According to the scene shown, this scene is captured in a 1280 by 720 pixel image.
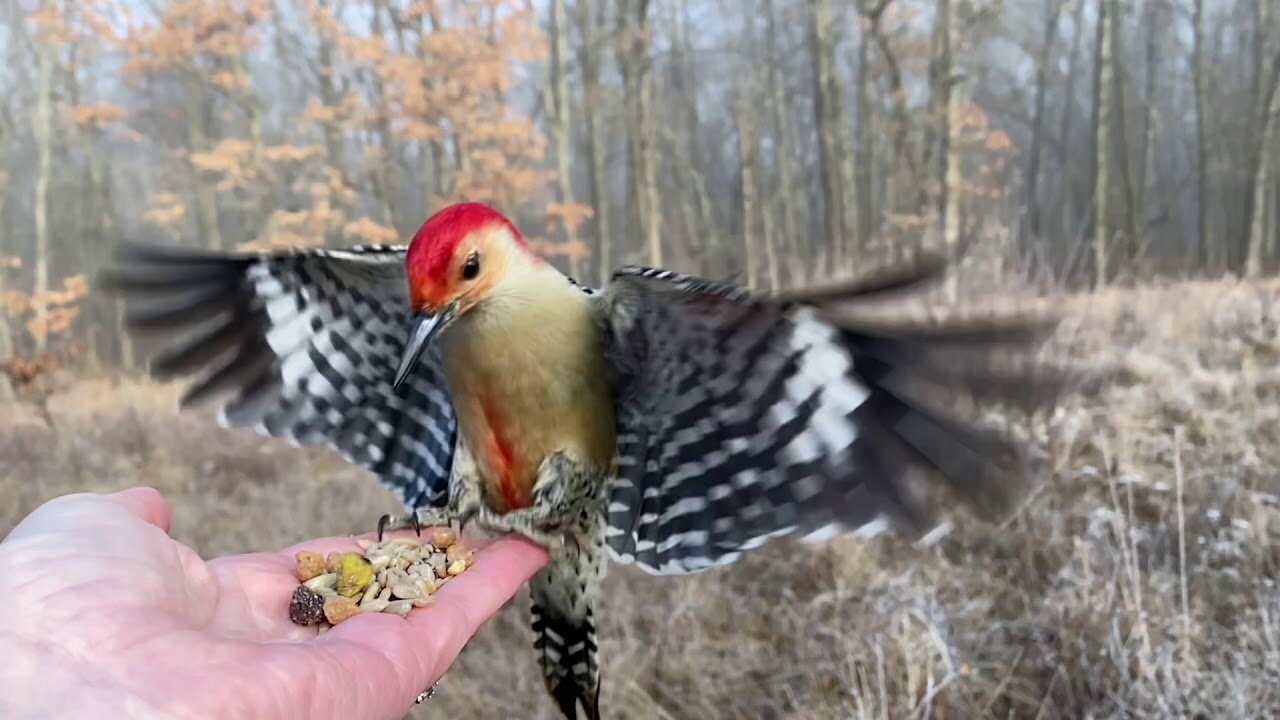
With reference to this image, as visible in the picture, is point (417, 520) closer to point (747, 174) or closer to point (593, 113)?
point (593, 113)

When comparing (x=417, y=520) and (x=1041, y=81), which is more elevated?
(x=1041, y=81)

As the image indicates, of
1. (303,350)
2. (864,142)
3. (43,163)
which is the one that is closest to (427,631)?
(303,350)

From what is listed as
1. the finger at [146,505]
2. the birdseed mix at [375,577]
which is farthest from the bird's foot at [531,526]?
the finger at [146,505]

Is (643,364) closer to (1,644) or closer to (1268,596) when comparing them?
(1,644)

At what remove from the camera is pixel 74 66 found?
7996mm

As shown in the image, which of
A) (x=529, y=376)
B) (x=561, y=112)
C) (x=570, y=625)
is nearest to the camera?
(x=529, y=376)

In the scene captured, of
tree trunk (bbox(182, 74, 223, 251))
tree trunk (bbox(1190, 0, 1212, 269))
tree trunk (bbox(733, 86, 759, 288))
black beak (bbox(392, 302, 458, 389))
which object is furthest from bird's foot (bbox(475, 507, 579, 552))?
tree trunk (bbox(1190, 0, 1212, 269))

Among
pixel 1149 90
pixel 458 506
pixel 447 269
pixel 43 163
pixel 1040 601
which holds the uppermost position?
pixel 1149 90

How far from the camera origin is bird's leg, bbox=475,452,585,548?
6.30ft

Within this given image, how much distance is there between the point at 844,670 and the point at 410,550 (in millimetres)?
1796

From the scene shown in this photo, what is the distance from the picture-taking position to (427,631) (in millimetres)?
1603

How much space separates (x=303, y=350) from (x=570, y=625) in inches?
45.6

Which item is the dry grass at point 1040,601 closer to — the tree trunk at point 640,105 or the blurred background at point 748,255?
the blurred background at point 748,255

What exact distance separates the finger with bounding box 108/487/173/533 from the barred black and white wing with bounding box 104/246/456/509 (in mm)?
671
